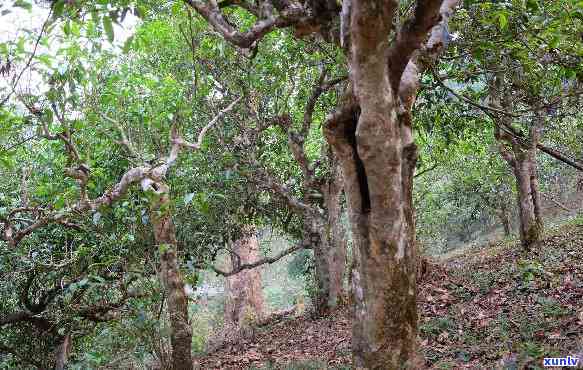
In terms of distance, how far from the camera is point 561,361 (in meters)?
4.05

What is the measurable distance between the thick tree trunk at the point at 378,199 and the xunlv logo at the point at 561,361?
116cm

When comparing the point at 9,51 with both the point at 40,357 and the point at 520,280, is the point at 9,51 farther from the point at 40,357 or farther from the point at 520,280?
the point at 520,280

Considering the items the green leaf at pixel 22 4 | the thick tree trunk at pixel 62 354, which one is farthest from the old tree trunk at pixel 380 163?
the thick tree trunk at pixel 62 354

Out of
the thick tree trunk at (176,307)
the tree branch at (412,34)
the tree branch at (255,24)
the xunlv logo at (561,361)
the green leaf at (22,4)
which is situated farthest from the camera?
the thick tree trunk at (176,307)

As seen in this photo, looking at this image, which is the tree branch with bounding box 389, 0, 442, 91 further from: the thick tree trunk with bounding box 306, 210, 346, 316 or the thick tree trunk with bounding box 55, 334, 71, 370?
the thick tree trunk with bounding box 55, 334, 71, 370

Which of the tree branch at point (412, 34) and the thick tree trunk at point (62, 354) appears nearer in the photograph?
the tree branch at point (412, 34)

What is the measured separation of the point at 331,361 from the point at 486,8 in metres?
5.26

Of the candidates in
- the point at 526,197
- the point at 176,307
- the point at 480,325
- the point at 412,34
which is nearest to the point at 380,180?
the point at 412,34

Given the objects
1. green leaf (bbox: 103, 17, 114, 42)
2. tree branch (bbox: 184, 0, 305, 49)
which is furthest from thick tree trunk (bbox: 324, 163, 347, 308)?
green leaf (bbox: 103, 17, 114, 42)

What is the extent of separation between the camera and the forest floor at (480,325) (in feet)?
16.9

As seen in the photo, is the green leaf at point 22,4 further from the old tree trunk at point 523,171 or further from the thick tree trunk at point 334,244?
the old tree trunk at point 523,171

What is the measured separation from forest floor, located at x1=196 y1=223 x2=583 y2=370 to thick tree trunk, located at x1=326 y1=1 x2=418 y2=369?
20.3 inches

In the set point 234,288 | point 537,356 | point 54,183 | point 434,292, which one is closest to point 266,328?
point 234,288

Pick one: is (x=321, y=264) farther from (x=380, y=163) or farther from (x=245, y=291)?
(x=380, y=163)
